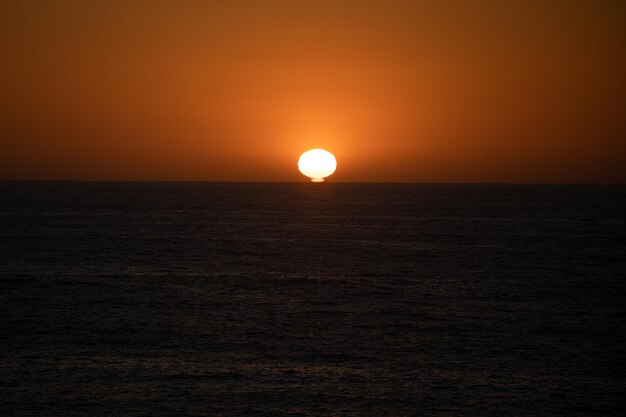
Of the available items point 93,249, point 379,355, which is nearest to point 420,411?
point 379,355

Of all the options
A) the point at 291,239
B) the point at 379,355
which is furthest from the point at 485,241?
the point at 379,355

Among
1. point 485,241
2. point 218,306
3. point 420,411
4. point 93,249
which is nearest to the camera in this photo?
point 420,411

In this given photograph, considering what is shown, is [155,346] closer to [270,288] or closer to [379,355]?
[379,355]

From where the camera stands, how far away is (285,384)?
2036 cm

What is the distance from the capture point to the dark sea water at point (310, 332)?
63.0ft

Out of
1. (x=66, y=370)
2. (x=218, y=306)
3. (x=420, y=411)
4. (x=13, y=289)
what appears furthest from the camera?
(x=13, y=289)

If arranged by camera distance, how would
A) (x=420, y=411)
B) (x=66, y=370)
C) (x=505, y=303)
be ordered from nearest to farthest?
1. (x=420, y=411)
2. (x=66, y=370)
3. (x=505, y=303)

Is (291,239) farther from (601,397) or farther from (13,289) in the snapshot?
(601,397)

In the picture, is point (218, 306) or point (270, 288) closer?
point (218, 306)

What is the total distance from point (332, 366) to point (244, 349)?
3603 millimetres

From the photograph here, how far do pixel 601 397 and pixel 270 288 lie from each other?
72.0ft

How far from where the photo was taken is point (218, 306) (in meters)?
33.2

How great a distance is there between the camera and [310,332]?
27.4m

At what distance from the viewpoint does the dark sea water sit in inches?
755
